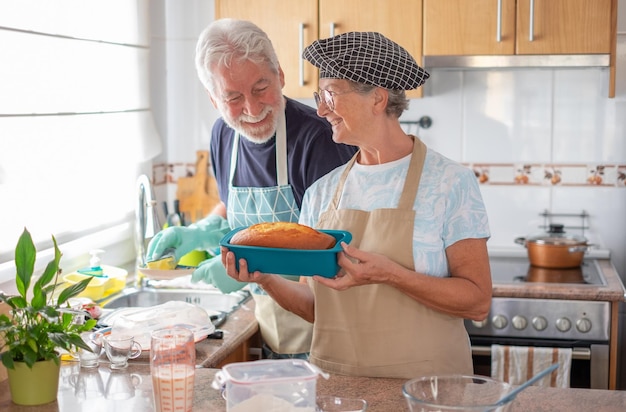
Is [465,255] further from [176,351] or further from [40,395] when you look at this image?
[40,395]

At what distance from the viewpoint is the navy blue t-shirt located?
2291mm

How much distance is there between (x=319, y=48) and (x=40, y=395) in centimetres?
93

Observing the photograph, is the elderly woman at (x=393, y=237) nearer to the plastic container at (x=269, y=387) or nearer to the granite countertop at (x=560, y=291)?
the plastic container at (x=269, y=387)

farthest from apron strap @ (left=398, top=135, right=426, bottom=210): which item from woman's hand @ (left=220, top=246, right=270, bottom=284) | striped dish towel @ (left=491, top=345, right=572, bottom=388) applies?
striped dish towel @ (left=491, top=345, right=572, bottom=388)

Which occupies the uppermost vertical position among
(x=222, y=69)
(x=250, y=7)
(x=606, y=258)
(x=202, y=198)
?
(x=250, y=7)

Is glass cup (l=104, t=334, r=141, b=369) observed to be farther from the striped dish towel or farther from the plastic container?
the striped dish towel

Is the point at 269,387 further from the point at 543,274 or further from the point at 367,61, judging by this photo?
the point at 543,274

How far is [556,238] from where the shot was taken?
10.6ft

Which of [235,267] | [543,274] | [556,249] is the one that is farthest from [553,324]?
Answer: [235,267]

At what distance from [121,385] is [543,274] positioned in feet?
5.87

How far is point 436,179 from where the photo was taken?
6.17 ft

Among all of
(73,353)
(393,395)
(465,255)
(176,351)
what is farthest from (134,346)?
(465,255)

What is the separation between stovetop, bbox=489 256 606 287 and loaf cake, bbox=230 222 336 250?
138 centimetres

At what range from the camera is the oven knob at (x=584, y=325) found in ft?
9.44
